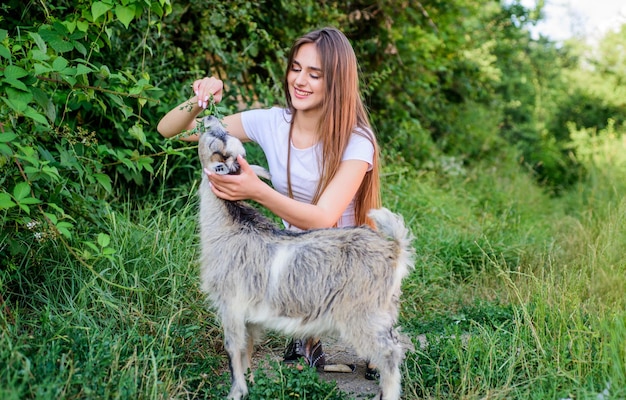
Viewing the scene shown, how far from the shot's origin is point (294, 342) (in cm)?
390

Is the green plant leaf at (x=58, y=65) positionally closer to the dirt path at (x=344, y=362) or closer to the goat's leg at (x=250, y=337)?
the goat's leg at (x=250, y=337)

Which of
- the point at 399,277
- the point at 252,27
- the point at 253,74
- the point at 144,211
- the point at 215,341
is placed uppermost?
the point at 252,27

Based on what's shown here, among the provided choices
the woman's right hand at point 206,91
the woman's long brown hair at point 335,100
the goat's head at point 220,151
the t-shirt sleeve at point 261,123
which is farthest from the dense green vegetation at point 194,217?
the woman's long brown hair at point 335,100

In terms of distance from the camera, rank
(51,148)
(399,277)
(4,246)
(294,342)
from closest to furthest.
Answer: (399,277) < (4,246) < (294,342) < (51,148)

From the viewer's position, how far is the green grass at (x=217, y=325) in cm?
299

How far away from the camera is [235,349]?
3.07m

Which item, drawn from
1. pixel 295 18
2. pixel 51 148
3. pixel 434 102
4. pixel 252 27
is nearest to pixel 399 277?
pixel 51 148

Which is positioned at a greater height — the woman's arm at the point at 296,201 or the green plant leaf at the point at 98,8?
the green plant leaf at the point at 98,8

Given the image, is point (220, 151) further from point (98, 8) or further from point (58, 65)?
point (98, 8)

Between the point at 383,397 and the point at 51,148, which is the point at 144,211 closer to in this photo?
the point at 51,148

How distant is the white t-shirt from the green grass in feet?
2.88

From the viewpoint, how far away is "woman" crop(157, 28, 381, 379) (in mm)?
3426

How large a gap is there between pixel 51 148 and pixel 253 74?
2.14 metres

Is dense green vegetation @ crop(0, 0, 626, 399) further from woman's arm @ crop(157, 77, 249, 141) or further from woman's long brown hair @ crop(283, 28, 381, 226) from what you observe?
woman's long brown hair @ crop(283, 28, 381, 226)
